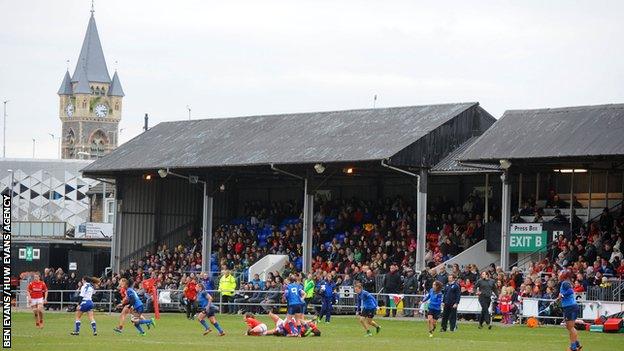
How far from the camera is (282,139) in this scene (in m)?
50.1

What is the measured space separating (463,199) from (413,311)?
9.36 meters

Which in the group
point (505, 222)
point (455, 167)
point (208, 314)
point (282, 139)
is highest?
point (282, 139)

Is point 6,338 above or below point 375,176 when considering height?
below

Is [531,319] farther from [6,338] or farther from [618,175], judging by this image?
[6,338]

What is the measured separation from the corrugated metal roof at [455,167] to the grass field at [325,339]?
22.3 ft

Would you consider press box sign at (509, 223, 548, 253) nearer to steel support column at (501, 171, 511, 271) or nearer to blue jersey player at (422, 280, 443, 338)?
steel support column at (501, 171, 511, 271)

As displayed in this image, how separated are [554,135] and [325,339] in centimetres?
1391

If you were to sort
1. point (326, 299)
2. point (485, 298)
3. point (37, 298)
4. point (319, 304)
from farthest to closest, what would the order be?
point (319, 304) → point (326, 299) → point (37, 298) → point (485, 298)

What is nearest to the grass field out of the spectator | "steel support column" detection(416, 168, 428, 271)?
"steel support column" detection(416, 168, 428, 271)

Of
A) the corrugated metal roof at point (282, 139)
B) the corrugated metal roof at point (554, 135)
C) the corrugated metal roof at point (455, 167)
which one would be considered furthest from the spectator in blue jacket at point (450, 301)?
the corrugated metal roof at point (282, 139)

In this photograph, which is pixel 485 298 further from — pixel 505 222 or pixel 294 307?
pixel 505 222

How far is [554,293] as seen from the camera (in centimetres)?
3728

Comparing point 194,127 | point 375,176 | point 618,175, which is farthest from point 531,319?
point 194,127

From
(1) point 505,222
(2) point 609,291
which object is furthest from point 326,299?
(2) point 609,291
